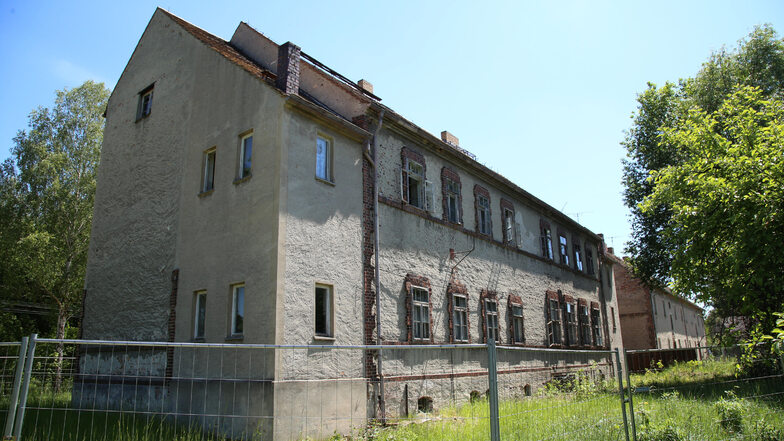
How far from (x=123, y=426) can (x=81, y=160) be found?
20.4m

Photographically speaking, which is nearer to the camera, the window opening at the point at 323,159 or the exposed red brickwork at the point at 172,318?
the exposed red brickwork at the point at 172,318

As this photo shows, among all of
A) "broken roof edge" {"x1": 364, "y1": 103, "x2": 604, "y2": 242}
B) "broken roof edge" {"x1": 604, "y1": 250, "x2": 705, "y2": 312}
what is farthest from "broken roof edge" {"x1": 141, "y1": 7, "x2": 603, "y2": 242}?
"broken roof edge" {"x1": 604, "y1": 250, "x2": 705, "y2": 312}

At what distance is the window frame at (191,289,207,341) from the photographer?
36.6 feet

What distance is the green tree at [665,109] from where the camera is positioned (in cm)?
2322

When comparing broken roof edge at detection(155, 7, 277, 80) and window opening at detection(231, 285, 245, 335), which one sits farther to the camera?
broken roof edge at detection(155, 7, 277, 80)

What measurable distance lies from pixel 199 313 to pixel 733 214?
11.5m

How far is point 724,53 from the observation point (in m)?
24.7

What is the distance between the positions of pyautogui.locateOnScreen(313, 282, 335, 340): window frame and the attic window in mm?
8037

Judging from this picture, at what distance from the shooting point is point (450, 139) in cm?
2181

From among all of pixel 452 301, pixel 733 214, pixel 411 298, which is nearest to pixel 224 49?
pixel 411 298

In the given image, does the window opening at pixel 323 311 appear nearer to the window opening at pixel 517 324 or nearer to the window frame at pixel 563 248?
the window opening at pixel 517 324

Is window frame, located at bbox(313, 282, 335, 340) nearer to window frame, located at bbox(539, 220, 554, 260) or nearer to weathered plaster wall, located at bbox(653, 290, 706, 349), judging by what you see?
window frame, located at bbox(539, 220, 554, 260)

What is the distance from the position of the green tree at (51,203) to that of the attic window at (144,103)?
10.8m

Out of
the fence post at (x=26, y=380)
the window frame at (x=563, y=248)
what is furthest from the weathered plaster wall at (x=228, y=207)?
the window frame at (x=563, y=248)
